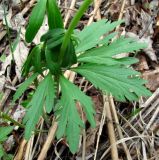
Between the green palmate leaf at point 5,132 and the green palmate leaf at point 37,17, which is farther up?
the green palmate leaf at point 37,17

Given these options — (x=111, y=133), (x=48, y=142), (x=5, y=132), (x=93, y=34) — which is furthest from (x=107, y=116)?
(x=5, y=132)

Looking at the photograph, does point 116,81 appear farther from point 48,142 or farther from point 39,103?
point 48,142

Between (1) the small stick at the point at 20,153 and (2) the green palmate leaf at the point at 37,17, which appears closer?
(2) the green palmate leaf at the point at 37,17

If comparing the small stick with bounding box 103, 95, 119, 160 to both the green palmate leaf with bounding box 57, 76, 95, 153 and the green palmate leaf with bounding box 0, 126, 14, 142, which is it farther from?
the green palmate leaf with bounding box 0, 126, 14, 142

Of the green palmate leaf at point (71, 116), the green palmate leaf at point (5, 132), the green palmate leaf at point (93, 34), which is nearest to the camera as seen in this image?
the green palmate leaf at point (71, 116)

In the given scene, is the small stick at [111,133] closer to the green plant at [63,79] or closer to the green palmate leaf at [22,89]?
the green plant at [63,79]

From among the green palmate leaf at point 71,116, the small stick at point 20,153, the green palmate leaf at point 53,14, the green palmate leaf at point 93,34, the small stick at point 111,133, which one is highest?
the green palmate leaf at point 53,14

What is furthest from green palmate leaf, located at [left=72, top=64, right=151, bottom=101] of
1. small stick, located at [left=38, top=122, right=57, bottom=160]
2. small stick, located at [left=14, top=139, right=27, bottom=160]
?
small stick, located at [left=14, top=139, right=27, bottom=160]

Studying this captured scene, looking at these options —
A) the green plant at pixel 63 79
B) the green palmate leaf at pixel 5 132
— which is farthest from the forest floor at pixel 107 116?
the green plant at pixel 63 79
